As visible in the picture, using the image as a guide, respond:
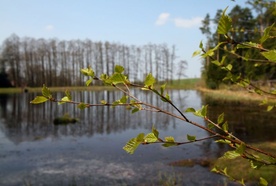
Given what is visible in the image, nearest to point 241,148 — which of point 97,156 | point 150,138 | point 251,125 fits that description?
point 150,138

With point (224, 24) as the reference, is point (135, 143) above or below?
below

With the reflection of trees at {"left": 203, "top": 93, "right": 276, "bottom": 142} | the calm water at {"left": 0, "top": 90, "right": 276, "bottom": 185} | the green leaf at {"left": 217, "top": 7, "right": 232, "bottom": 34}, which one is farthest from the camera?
the reflection of trees at {"left": 203, "top": 93, "right": 276, "bottom": 142}

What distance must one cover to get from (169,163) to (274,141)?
18.0ft

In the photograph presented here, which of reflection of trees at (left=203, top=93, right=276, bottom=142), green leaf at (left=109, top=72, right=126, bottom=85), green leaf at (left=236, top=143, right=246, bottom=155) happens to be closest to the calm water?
reflection of trees at (left=203, top=93, right=276, bottom=142)

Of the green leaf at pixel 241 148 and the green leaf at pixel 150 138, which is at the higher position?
the green leaf at pixel 150 138

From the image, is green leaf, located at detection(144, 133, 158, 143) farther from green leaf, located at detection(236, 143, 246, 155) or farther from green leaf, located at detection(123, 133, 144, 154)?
green leaf, located at detection(236, 143, 246, 155)

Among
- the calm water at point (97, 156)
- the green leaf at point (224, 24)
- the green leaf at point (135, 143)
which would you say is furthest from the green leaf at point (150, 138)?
the calm water at point (97, 156)

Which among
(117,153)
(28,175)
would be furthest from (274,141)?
(28,175)

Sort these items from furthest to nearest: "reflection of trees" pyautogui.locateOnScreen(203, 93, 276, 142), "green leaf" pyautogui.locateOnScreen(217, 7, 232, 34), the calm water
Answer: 1. "reflection of trees" pyautogui.locateOnScreen(203, 93, 276, 142)
2. the calm water
3. "green leaf" pyautogui.locateOnScreen(217, 7, 232, 34)

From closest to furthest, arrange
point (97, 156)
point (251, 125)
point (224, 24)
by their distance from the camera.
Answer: point (224, 24) → point (97, 156) → point (251, 125)

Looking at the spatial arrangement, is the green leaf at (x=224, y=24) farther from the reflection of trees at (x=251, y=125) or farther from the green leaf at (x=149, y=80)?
the reflection of trees at (x=251, y=125)

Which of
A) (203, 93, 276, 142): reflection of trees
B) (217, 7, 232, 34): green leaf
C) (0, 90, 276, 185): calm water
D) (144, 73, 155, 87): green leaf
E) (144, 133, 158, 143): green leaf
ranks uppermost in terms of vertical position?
(217, 7, 232, 34): green leaf

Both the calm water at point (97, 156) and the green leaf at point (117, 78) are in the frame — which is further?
the calm water at point (97, 156)

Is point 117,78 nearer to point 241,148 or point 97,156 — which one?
point 241,148
